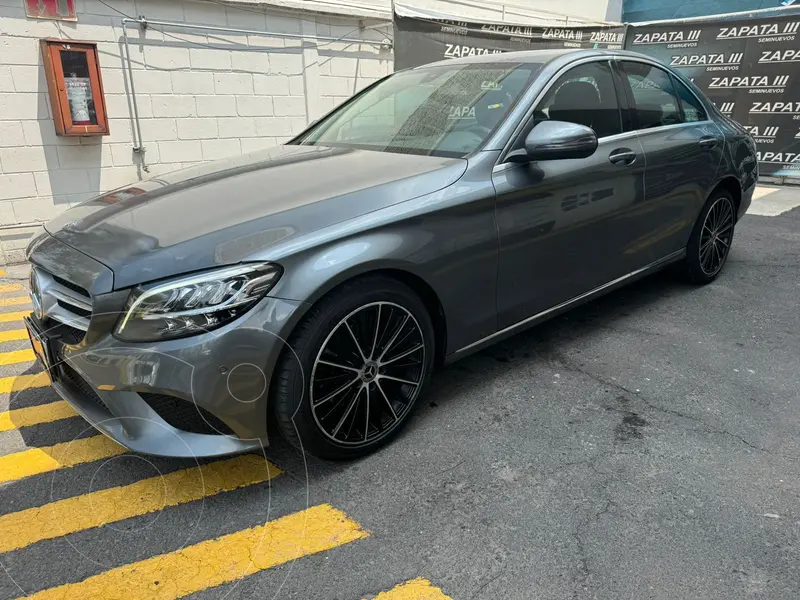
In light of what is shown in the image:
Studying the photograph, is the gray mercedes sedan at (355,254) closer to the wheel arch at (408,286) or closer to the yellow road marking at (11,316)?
the wheel arch at (408,286)

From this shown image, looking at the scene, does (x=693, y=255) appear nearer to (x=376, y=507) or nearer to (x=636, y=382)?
(x=636, y=382)

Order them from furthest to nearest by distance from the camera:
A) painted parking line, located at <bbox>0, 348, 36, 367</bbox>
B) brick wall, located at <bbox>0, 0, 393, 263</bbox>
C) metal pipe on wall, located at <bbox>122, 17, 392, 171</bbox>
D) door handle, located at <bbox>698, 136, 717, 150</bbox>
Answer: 1. metal pipe on wall, located at <bbox>122, 17, 392, 171</bbox>
2. brick wall, located at <bbox>0, 0, 393, 263</bbox>
3. door handle, located at <bbox>698, 136, 717, 150</bbox>
4. painted parking line, located at <bbox>0, 348, 36, 367</bbox>

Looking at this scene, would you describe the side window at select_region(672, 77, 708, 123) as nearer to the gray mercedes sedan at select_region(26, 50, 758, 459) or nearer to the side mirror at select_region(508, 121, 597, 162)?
the gray mercedes sedan at select_region(26, 50, 758, 459)

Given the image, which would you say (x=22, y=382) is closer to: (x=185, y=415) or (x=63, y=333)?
(x=63, y=333)

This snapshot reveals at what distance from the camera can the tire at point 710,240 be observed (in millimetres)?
4332

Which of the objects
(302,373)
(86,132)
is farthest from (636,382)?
(86,132)

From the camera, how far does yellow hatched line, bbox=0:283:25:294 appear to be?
5.14 meters

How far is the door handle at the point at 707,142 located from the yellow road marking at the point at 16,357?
14.9 feet

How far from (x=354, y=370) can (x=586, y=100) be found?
2156mm

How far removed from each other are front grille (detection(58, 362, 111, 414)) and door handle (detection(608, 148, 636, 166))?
2.83 metres

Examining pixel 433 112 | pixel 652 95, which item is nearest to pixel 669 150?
pixel 652 95

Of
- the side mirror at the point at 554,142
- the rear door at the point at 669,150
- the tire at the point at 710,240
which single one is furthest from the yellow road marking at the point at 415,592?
→ the tire at the point at 710,240

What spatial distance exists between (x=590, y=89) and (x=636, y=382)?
5.52 ft

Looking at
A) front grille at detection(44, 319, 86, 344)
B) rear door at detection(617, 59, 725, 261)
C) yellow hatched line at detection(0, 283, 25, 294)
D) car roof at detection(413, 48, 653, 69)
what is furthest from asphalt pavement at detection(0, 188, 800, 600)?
yellow hatched line at detection(0, 283, 25, 294)
